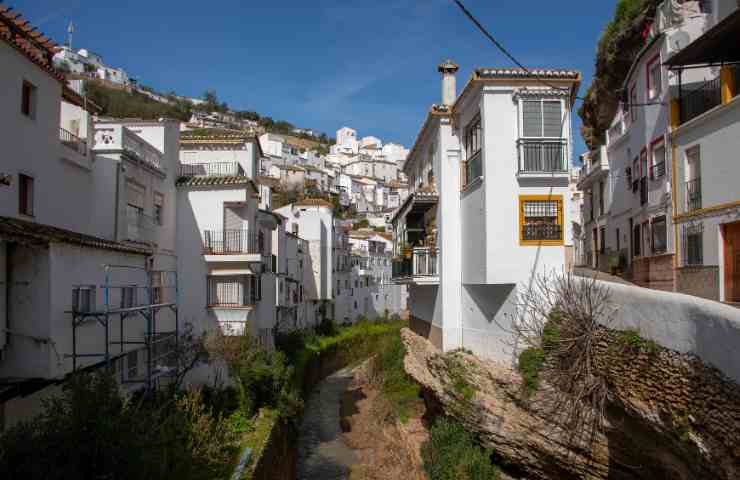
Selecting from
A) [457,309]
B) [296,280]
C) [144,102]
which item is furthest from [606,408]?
[144,102]

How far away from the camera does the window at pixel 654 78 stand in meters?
22.9

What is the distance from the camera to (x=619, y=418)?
1343 centimetres

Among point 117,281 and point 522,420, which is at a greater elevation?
point 117,281

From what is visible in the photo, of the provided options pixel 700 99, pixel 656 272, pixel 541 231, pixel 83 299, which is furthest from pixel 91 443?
pixel 700 99

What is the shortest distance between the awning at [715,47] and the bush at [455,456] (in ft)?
47.9

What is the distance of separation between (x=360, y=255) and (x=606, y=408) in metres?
52.9

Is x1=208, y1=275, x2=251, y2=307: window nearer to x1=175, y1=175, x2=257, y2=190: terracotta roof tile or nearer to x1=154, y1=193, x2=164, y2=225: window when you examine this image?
x1=154, y1=193, x2=164, y2=225: window

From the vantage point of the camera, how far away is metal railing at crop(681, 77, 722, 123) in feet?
64.5

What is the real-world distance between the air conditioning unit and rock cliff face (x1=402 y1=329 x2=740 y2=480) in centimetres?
1144

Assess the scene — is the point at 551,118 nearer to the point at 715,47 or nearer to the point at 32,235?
the point at 715,47

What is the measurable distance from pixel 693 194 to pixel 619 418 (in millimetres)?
10169

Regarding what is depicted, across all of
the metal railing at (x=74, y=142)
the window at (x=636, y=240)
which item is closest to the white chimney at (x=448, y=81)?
the window at (x=636, y=240)

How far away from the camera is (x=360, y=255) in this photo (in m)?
66.2

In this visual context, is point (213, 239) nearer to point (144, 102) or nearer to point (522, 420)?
point (522, 420)
